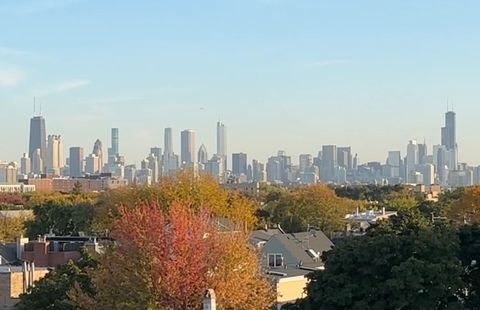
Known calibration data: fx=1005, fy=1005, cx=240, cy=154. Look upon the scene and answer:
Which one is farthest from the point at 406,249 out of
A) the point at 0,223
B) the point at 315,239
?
the point at 0,223

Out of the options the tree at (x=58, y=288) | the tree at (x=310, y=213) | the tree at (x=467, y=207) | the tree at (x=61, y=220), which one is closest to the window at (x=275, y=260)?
the tree at (x=58, y=288)

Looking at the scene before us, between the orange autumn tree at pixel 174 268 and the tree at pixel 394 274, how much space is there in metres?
2.39

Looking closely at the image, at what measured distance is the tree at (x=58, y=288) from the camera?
36.9 meters

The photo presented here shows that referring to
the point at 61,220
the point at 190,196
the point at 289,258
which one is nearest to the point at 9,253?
the point at 190,196

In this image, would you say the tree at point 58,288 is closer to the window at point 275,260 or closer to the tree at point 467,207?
the window at point 275,260

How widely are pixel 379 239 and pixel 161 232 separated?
23.1 ft

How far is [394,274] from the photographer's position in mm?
30562

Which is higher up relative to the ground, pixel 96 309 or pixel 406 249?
pixel 406 249

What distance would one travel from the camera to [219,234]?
114ft

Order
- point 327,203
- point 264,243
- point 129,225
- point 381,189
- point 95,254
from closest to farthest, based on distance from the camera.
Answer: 1. point 129,225
2. point 95,254
3. point 264,243
4. point 327,203
5. point 381,189

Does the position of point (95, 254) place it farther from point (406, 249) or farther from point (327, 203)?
point (327, 203)

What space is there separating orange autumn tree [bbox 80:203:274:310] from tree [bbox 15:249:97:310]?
2.94 meters

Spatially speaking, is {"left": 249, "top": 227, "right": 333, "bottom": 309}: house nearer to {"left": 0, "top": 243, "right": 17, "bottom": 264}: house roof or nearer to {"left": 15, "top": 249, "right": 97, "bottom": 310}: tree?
{"left": 15, "top": 249, "right": 97, "bottom": 310}: tree

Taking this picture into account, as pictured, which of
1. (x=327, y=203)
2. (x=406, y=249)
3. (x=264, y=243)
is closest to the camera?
(x=406, y=249)
